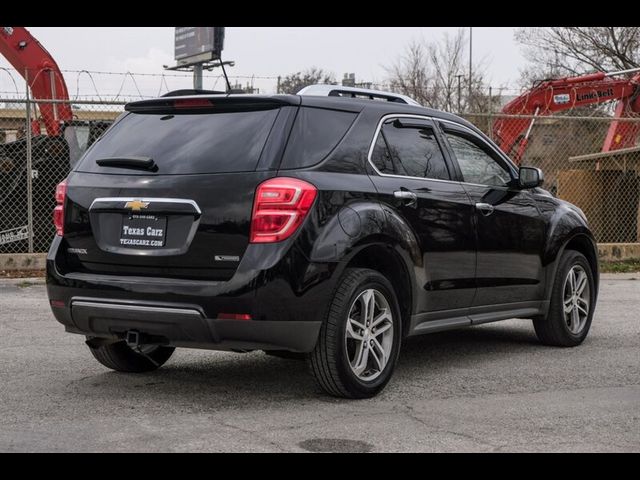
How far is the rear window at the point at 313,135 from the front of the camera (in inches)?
224

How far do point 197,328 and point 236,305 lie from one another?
0.25m

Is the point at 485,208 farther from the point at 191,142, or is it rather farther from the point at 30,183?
the point at 30,183

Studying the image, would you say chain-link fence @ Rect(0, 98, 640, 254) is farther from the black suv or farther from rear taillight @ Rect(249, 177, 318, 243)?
rear taillight @ Rect(249, 177, 318, 243)

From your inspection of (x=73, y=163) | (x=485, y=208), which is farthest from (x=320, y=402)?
(x=73, y=163)

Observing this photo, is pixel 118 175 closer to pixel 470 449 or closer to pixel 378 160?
pixel 378 160

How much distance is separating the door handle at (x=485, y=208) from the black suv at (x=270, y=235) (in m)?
0.14

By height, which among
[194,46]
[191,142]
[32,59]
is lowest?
[191,142]

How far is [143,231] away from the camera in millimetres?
5684

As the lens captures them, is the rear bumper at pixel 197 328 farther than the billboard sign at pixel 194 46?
No

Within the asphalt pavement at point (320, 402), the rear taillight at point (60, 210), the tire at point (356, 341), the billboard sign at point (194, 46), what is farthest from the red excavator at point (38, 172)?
the billboard sign at point (194, 46)

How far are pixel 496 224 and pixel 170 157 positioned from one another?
2465 mm

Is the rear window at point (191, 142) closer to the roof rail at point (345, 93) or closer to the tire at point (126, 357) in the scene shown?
the roof rail at point (345, 93)

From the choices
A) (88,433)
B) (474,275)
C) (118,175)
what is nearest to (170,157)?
(118,175)

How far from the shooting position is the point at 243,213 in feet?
17.9
